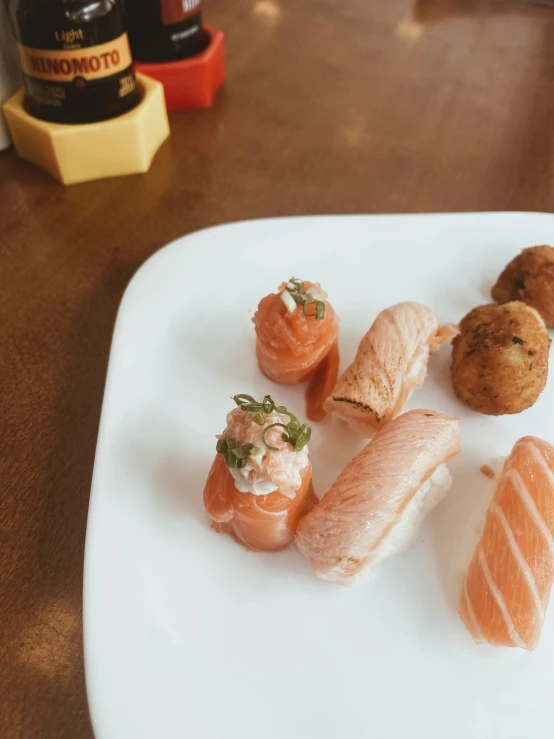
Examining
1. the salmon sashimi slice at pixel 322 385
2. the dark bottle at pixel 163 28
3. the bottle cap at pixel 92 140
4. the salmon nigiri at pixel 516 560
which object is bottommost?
the salmon nigiri at pixel 516 560

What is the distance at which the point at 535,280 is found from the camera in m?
1.41

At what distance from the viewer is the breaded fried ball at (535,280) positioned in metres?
1.40

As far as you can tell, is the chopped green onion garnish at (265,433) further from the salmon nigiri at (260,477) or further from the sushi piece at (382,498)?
the sushi piece at (382,498)

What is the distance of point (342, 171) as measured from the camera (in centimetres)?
206

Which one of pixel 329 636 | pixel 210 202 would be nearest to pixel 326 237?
pixel 210 202

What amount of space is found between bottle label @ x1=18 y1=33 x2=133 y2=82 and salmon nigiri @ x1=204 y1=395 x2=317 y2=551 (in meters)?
1.19

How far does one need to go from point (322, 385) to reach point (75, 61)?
1169 millimetres

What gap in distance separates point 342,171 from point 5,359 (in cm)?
132

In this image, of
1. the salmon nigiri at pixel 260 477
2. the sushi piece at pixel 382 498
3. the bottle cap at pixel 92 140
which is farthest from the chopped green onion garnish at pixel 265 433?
the bottle cap at pixel 92 140

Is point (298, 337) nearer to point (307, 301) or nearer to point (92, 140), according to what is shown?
point (307, 301)

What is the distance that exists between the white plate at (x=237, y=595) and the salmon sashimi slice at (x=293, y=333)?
86mm

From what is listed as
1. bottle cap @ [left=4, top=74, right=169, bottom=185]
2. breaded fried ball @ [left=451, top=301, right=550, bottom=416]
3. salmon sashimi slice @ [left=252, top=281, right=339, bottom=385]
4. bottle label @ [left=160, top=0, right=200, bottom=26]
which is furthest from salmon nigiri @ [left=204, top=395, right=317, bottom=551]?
bottle label @ [left=160, top=0, right=200, bottom=26]

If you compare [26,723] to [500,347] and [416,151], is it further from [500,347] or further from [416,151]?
[416,151]

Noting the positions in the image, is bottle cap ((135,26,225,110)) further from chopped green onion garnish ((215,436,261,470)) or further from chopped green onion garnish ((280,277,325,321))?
chopped green onion garnish ((215,436,261,470))
